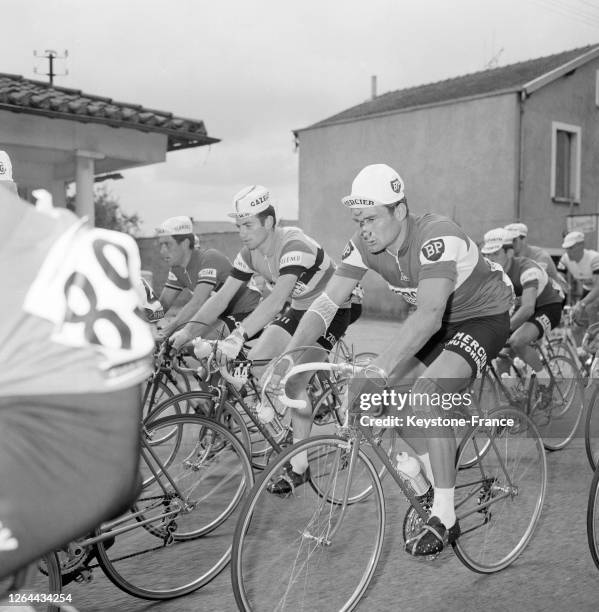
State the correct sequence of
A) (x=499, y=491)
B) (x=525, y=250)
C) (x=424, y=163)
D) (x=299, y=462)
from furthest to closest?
(x=424, y=163) < (x=525, y=250) < (x=499, y=491) < (x=299, y=462)

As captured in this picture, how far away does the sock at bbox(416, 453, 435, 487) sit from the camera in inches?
144

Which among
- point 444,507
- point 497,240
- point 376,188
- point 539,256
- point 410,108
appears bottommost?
point 444,507

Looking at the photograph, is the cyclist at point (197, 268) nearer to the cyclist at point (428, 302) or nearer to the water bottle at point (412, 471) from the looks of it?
the cyclist at point (428, 302)

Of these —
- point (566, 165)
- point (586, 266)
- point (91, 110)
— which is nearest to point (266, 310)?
point (586, 266)

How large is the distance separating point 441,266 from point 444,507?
113cm

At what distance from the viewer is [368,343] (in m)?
16.1

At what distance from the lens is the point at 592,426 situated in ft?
20.0

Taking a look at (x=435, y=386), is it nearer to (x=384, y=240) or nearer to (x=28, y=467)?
(x=384, y=240)

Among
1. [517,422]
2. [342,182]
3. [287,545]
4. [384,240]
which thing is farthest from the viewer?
[342,182]

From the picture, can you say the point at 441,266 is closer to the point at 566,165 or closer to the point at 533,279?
the point at 533,279

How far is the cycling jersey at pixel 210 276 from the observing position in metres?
6.64

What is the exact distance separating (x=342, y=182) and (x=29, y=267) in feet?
89.6

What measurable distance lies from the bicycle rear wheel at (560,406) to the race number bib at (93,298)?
602 cm

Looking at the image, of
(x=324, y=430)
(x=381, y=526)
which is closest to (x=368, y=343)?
(x=324, y=430)
